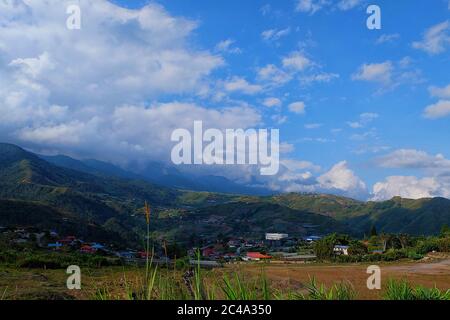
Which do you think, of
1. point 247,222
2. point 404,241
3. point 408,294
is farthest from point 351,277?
point 247,222

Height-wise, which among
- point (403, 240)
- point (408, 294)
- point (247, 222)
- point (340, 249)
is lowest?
point (247, 222)

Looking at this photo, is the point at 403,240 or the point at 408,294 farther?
the point at 403,240

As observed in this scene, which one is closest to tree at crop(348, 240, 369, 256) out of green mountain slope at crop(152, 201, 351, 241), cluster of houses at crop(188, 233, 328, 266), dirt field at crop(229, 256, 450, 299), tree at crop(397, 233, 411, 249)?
cluster of houses at crop(188, 233, 328, 266)

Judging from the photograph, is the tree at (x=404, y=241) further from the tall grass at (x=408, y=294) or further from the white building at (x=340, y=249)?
the tall grass at (x=408, y=294)

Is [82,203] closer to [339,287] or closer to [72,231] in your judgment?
[72,231]

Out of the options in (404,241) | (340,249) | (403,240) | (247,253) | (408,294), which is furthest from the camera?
(403,240)

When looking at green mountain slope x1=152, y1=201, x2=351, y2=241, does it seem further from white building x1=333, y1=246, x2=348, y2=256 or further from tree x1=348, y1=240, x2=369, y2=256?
tree x1=348, y1=240, x2=369, y2=256

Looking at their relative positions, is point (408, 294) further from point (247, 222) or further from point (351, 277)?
point (247, 222)

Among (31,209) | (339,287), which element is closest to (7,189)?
(31,209)

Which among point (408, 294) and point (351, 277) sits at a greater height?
point (408, 294)

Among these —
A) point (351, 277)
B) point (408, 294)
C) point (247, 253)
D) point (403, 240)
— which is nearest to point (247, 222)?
point (403, 240)

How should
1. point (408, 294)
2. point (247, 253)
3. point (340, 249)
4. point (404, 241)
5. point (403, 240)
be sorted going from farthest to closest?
point (403, 240), point (404, 241), point (247, 253), point (340, 249), point (408, 294)

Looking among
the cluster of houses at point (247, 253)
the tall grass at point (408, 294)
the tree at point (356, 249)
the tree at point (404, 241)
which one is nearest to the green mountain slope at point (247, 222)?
the cluster of houses at point (247, 253)
